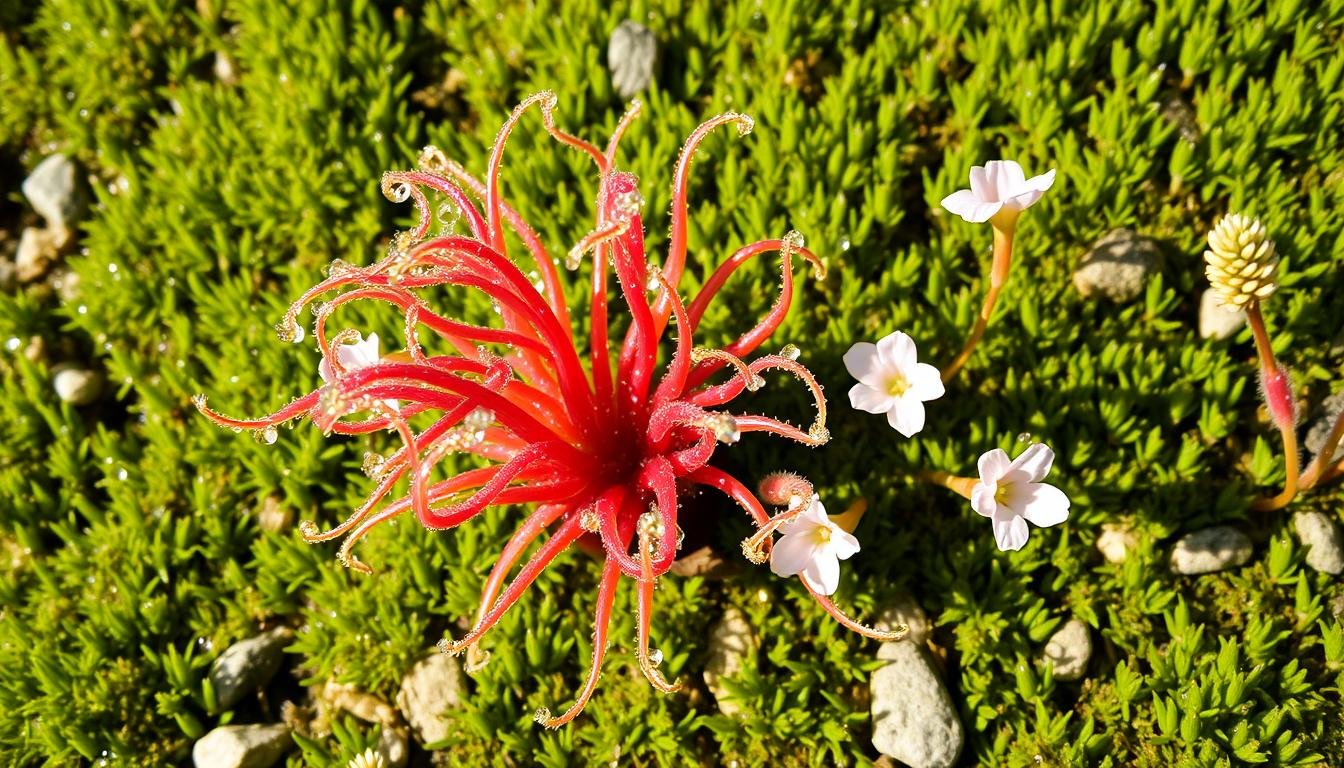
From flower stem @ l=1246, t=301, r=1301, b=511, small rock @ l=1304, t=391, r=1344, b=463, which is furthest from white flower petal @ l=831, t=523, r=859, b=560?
small rock @ l=1304, t=391, r=1344, b=463

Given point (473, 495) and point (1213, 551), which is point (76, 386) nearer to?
point (473, 495)

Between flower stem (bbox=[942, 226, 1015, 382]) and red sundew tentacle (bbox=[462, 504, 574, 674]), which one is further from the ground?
flower stem (bbox=[942, 226, 1015, 382])

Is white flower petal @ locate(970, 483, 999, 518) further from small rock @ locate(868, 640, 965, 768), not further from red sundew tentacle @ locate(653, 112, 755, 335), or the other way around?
red sundew tentacle @ locate(653, 112, 755, 335)

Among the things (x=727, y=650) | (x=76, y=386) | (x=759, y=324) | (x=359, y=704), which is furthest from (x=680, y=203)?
(x=76, y=386)

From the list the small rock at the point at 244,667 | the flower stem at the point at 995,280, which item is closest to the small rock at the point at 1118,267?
the flower stem at the point at 995,280

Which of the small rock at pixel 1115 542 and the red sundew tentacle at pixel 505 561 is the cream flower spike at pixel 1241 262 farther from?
the red sundew tentacle at pixel 505 561

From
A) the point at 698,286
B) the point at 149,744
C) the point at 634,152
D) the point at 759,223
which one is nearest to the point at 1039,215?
the point at 759,223
